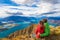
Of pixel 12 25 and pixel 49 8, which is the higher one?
pixel 49 8

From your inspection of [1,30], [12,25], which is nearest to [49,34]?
[12,25]

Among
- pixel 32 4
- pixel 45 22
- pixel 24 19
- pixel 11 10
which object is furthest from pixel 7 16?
pixel 45 22

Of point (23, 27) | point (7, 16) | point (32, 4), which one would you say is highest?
point (32, 4)

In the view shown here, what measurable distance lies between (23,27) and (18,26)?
0.19ft

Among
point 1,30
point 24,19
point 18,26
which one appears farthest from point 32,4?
point 1,30

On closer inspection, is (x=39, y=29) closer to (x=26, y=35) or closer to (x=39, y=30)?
(x=39, y=30)

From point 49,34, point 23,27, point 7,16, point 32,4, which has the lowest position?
point 49,34

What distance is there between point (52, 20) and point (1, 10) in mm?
594

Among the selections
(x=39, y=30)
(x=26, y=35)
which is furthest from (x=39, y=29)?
(x=26, y=35)

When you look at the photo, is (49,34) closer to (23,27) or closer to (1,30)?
(23,27)

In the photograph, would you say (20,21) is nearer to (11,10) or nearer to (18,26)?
(18,26)

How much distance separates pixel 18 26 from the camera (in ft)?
5.48

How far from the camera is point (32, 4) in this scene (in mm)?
1711

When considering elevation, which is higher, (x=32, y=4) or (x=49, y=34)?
(x=32, y=4)
